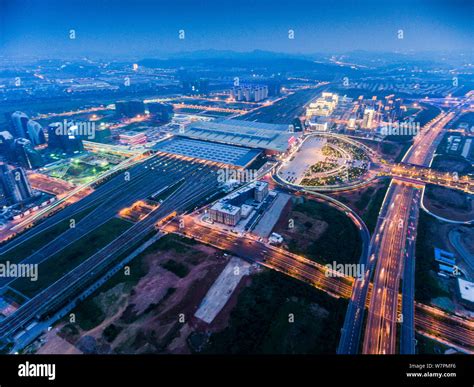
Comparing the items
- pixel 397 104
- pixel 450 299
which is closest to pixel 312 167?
pixel 450 299

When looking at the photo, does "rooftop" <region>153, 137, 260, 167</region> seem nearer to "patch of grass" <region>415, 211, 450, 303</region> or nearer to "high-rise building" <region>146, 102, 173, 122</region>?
"high-rise building" <region>146, 102, 173, 122</region>

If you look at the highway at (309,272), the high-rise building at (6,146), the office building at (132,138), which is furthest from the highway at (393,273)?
the high-rise building at (6,146)

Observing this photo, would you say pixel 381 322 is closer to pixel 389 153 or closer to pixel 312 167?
pixel 312 167

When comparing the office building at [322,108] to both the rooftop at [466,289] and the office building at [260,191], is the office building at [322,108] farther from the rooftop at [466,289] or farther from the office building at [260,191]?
the rooftop at [466,289]

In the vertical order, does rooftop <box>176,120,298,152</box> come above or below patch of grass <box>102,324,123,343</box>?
above

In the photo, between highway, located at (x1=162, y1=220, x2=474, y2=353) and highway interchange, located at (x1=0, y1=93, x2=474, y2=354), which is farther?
highway interchange, located at (x1=0, y1=93, x2=474, y2=354)

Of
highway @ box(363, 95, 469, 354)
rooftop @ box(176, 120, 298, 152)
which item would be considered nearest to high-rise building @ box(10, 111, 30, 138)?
rooftop @ box(176, 120, 298, 152)
